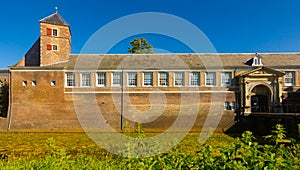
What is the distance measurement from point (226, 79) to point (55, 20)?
809 inches

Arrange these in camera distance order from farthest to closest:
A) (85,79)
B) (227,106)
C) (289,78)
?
(85,79), (289,78), (227,106)

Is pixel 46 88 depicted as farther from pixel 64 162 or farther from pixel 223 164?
pixel 223 164

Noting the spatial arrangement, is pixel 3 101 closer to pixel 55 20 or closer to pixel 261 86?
pixel 55 20

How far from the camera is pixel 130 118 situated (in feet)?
85.0

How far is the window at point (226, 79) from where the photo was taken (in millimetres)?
26328

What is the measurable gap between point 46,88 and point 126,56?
31.3ft

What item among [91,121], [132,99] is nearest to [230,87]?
[132,99]

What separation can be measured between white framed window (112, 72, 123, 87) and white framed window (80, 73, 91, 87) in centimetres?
258

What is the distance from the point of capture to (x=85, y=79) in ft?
87.0

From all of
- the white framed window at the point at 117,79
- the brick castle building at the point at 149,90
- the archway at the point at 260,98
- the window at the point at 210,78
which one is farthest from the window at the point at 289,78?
the white framed window at the point at 117,79

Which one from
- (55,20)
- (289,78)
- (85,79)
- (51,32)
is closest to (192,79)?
(289,78)

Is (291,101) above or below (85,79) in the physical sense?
below

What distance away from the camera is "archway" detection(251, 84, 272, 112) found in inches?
1005

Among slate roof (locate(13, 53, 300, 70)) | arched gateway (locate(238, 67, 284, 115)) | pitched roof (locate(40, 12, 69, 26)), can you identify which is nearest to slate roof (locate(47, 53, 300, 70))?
slate roof (locate(13, 53, 300, 70))
